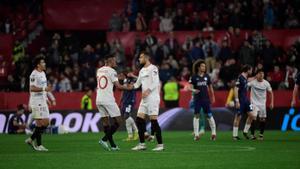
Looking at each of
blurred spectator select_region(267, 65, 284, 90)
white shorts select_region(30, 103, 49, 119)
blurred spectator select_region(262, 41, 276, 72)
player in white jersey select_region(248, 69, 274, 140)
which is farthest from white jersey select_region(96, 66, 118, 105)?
blurred spectator select_region(262, 41, 276, 72)

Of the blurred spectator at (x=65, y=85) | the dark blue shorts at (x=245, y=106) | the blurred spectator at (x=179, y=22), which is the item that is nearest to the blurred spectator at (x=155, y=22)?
the blurred spectator at (x=179, y=22)

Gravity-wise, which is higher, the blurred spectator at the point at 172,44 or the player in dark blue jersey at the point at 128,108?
the blurred spectator at the point at 172,44

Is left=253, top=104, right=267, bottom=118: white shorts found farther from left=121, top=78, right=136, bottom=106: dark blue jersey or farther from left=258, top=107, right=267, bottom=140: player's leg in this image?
left=121, top=78, right=136, bottom=106: dark blue jersey

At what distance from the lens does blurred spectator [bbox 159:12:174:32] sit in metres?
39.5

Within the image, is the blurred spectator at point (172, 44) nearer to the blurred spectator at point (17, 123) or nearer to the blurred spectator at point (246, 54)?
the blurred spectator at point (246, 54)

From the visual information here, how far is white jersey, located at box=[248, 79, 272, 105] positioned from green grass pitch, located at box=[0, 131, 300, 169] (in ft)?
11.1

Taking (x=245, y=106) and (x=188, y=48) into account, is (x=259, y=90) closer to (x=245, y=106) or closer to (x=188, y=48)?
(x=245, y=106)

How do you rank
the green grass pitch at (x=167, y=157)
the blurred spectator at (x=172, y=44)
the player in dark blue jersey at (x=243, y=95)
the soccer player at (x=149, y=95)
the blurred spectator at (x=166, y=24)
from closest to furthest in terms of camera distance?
the green grass pitch at (x=167, y=157) < the soccer player at (x=149, y=95) < the player in dark blue jersey at (x=243, y=95) < the blurred spectator at (x=172, y=44) < the blurred spectator at (x=166, y=24)

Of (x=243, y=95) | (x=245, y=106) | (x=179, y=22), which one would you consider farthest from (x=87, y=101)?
(x=245, y=106)

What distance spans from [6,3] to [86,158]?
29.7 m

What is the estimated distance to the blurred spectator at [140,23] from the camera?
131 feet

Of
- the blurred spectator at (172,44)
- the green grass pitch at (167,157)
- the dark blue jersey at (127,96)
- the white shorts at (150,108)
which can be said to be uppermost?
the blurred spectator at (172,44)

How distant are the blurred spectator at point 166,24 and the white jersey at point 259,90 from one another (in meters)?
13.9

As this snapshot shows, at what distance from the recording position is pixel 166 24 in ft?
130
